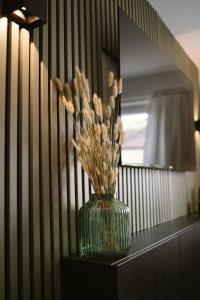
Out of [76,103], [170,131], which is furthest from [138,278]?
[170,131]

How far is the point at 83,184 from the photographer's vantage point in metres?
1.52

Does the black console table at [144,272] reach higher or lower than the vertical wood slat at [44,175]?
lower

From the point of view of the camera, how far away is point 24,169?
117 centimetres

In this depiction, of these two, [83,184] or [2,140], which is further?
[83,184]

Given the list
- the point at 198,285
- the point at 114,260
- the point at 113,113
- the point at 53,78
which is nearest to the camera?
the point at 114,260

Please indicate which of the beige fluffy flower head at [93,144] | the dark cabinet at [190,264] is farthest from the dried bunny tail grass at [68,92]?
the dark cabinet at [190,264]

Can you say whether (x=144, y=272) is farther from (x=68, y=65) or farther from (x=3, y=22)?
(x=3, y=22)

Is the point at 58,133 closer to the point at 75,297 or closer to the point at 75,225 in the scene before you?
the point at 75,225

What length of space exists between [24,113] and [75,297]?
778mm

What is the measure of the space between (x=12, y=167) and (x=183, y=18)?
223cm

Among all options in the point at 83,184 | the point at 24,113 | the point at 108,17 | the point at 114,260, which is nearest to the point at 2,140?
the point at 24,113

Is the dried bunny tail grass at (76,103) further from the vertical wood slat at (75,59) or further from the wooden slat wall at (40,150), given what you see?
the vertical wood slat at (75,59)

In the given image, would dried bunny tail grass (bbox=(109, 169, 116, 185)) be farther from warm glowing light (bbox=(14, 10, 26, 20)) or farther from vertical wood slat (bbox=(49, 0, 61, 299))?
warm glowing light (bbox=(14, 10, 26, 20))

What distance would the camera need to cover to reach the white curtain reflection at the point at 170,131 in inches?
85.0
